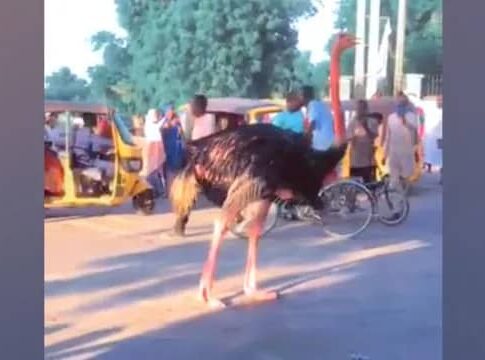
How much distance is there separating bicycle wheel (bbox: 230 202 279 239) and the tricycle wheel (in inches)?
9.3

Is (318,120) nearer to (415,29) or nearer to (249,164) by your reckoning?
(249,164)

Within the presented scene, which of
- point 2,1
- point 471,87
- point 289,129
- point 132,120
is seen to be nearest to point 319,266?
point 289,129

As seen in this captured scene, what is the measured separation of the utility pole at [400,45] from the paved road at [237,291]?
295 mm

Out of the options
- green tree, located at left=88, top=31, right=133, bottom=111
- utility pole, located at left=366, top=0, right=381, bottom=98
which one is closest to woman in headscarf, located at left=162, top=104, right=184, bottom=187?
green tree, located at left=88, top=31, right=133, bottom=111

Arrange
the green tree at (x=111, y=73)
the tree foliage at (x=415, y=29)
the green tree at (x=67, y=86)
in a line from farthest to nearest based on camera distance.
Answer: the green tree at (x=111, y=73)
the tree foliage at (x=415, y=29)
the green tree at (x=67, y=86)

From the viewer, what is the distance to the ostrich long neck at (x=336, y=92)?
2574mm

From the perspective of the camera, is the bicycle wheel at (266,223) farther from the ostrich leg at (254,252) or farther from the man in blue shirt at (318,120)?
the man in blue shirt at (318,120)

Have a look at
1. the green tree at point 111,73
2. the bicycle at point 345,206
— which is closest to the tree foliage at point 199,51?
the green tree at point 111,73

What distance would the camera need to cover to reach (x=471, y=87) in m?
1.78

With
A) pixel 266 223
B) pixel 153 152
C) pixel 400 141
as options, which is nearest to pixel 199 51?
pixel 153 152

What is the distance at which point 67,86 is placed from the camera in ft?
7.87

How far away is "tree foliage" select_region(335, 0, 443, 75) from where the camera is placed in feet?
7.81

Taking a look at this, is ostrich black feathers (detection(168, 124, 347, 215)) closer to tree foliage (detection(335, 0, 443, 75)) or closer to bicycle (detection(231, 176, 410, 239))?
bicycle (detection(231, 176, 410, 239))

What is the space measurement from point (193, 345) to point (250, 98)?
695mm
